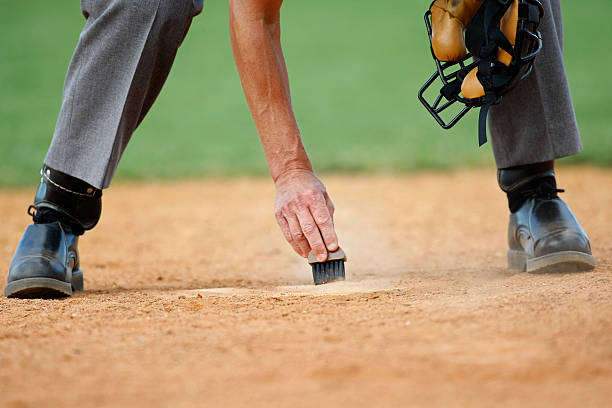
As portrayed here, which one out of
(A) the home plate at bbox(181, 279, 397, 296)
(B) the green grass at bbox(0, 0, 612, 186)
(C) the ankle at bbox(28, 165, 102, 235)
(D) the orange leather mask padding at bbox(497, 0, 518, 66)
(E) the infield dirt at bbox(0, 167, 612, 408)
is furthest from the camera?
(B) the green grass at bbox(0, 0, 612, 186)

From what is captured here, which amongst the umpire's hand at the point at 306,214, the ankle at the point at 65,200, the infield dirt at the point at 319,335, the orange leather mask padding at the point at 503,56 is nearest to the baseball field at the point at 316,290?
the infield dirt at the point at 319,335

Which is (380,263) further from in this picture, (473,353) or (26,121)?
(26,121)

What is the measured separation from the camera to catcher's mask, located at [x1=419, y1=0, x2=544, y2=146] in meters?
1.70

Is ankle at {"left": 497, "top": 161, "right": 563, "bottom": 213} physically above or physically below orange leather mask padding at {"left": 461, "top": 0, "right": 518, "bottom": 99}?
below

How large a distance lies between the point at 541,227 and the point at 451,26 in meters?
0.61

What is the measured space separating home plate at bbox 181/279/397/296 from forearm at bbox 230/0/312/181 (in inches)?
12.4

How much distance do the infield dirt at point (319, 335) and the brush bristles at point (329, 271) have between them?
0.05 meters

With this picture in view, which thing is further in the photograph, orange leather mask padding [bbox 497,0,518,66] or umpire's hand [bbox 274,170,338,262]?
umpire's hand [bbox 274,170,338,262]

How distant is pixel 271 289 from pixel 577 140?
3.17ft

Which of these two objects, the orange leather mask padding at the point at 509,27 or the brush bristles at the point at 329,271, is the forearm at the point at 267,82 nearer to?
the brush bristles at the point at 329,271

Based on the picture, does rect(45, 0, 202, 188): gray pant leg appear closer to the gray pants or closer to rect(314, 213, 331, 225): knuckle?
the gray pants

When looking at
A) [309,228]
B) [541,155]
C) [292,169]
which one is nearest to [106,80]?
[292,169]

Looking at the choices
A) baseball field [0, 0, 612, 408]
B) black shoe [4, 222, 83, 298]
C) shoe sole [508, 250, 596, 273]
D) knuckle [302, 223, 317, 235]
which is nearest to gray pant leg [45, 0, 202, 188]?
black shoe [4, 222, 83, 298]

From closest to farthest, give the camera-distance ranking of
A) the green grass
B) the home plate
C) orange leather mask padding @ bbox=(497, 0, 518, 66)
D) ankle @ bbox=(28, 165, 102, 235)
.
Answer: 1. orange leather mask padding @ bbox=(497, 0, 518, 66)
2. the home plate
3. ankle @ bbox=(28, 165, 102, 235)
4. the green grass
